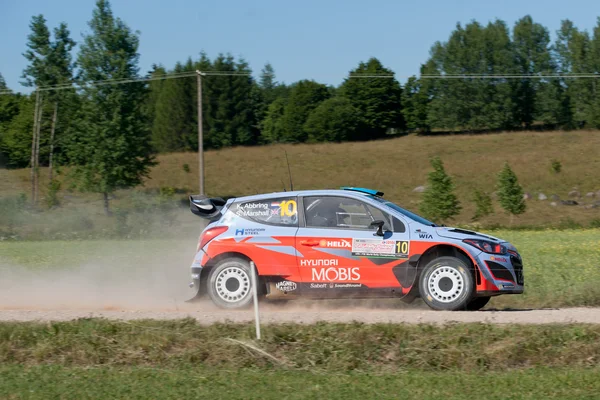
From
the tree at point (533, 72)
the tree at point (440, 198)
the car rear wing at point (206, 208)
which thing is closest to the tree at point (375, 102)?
the tree at point (533, 72)

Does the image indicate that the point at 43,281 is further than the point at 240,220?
Yes

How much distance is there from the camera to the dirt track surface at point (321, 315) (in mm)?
9562

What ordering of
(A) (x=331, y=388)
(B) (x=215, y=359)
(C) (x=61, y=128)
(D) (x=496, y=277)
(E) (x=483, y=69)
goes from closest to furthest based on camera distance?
(A) (x=331, y=388) < (B) (x=215, y=359) < (D) (x=496, y=277) < (C) (x=61, y=128) < (E) (x=483, y=69)

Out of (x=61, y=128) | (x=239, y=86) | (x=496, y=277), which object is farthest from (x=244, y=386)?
(x=239, y=86)

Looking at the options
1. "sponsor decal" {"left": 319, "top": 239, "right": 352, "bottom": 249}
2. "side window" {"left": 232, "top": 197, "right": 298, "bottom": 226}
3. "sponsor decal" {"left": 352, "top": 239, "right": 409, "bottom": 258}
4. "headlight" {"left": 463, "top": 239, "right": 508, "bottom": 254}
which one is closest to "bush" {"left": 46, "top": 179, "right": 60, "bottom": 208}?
"side window" {"left": 232, "top": 197, "right": 298, "bottom": 226}

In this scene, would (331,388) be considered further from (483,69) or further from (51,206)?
(483,69)

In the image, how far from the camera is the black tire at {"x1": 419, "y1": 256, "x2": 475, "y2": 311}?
1032cm

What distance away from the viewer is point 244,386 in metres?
6.98

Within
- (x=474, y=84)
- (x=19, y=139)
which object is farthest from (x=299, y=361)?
(x=474, y=84)

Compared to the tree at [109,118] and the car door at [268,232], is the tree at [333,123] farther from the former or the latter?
the car door at [268,232]

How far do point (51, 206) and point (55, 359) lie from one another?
44.1 meters

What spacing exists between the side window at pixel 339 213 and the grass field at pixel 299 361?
2.48m

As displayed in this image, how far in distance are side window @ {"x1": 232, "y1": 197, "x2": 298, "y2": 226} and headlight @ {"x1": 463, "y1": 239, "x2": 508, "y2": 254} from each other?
2546 millimetres

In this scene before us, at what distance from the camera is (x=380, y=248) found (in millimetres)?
10539
